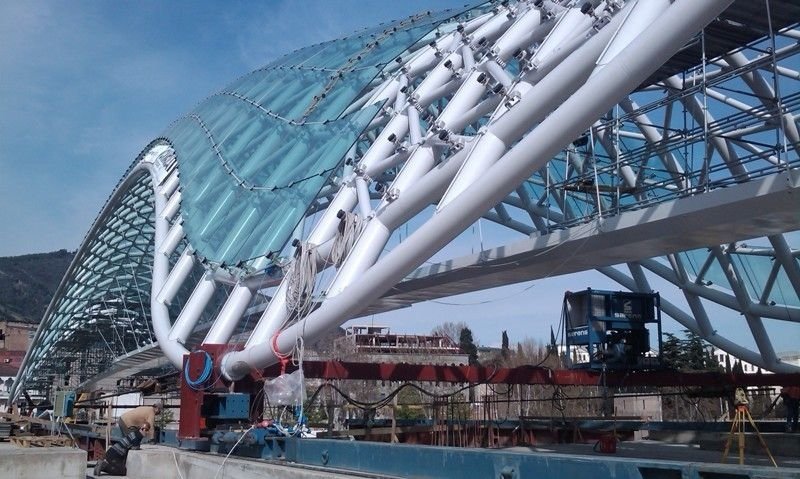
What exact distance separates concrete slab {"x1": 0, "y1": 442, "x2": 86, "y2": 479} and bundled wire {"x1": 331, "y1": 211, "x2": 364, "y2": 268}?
214 inches

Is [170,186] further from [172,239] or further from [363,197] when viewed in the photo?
[363,197]

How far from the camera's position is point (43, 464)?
14.1 meters

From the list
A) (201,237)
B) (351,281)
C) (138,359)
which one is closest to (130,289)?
(138,359)

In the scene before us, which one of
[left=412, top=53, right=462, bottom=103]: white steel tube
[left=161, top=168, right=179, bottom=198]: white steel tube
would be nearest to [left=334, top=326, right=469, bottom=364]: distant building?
[left=161, top=168, right=179, bottom=198]: white steel tube

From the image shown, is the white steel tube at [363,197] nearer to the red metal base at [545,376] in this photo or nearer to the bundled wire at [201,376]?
the red metal base at [545,376]

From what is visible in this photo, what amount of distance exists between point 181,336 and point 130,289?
127 ft

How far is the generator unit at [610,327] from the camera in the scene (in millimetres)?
20500

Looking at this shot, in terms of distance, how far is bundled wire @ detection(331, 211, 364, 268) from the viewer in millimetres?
14820

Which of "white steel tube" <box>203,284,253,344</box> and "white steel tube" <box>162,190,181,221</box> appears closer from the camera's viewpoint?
"white steel tube" <box>203,284,253,344</box>

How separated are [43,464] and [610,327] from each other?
13008 mm

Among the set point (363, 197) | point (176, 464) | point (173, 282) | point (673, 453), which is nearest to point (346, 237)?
point (363, 197)

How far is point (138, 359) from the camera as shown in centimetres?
4831

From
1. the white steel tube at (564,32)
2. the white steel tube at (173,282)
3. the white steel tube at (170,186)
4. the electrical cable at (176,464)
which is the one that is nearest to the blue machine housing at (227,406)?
the electrical cable at (176,464)

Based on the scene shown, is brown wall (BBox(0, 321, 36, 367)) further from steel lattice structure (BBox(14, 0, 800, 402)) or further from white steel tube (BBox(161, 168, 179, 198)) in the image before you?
steel lattice structure (BBox(14, 0, 800, 402))
